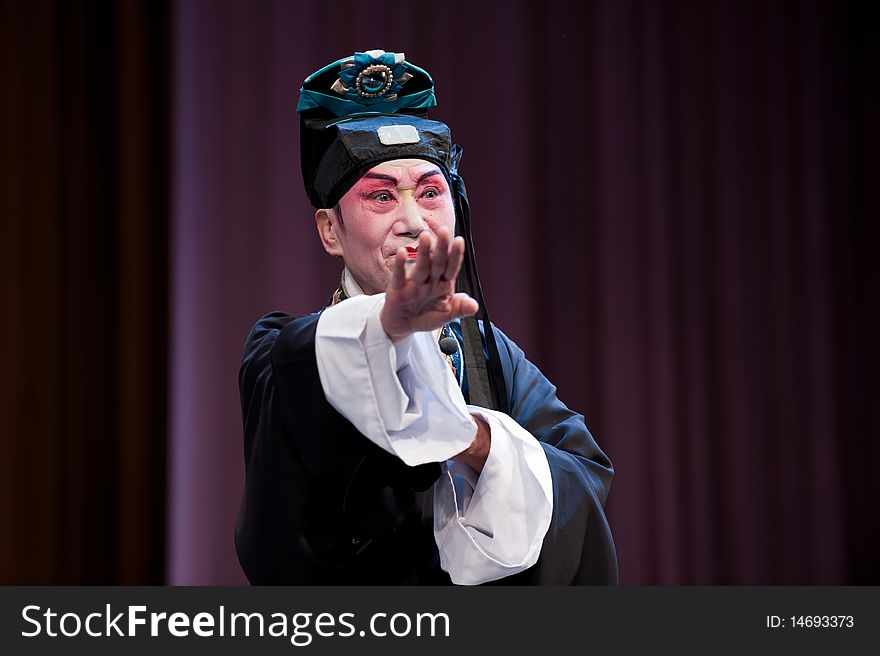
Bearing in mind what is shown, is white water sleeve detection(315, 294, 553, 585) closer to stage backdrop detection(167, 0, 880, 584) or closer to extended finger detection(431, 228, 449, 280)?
extended finger detection(431, 228, 449, 280)

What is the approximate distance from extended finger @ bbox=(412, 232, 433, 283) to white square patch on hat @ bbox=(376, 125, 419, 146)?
0.38 meters

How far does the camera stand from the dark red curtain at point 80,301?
7.97 feet

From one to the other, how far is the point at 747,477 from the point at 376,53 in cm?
199

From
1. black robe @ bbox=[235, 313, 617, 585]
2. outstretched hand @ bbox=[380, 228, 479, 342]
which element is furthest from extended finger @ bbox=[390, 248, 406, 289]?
black robe @ bbox=[235, 313, 617, 585]

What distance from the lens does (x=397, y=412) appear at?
0.92 meters

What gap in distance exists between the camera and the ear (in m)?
1.26

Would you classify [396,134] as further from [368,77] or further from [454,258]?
[454,258]

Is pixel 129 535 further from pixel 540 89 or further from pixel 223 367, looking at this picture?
pixel 540 89

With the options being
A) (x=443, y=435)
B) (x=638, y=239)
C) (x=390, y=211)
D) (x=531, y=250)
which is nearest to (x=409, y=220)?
(x=390, y=211)

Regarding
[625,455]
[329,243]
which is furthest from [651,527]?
[329,243]

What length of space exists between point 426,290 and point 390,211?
35cm

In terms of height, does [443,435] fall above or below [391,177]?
below

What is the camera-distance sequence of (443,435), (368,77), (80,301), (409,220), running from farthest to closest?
(80,301) → (368,77) → (409,220) → (443,435)

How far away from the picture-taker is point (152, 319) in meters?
2.48
